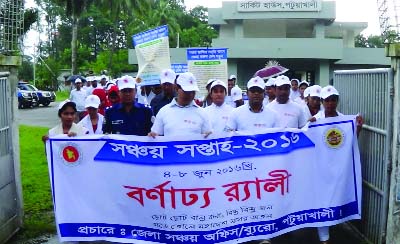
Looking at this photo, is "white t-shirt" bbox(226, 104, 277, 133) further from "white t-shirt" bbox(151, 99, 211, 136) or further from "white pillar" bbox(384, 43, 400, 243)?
"white pillar" bbox(384, 43, 400, 243)

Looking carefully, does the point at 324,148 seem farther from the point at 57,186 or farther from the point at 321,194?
the point at 57,186

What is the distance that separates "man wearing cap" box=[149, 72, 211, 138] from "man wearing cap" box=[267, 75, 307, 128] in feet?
3.55

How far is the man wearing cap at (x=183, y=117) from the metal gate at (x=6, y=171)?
187 centimetres

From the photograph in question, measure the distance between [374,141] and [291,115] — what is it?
38.2 inches

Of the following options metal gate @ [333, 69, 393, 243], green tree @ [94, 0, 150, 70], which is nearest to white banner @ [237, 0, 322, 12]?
green tree @ [94, 0, 150, 70]

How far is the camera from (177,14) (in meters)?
62.3

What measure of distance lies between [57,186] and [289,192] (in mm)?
2344

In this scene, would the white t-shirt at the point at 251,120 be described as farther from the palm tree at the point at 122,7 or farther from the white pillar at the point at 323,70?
the palm tree at the point at 122,7

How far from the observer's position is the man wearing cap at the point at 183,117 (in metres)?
5.36

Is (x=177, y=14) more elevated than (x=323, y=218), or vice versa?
(x=177, y=14)

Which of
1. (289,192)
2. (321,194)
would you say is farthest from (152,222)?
(321,194)

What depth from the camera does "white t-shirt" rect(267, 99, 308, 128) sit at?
19.9 ft

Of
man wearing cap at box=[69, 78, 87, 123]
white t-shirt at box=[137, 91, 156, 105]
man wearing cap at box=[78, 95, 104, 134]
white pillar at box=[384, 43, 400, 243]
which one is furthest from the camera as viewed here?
man wearing cap at box=[69, 78, 87, 123]

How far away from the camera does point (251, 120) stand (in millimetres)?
5641
